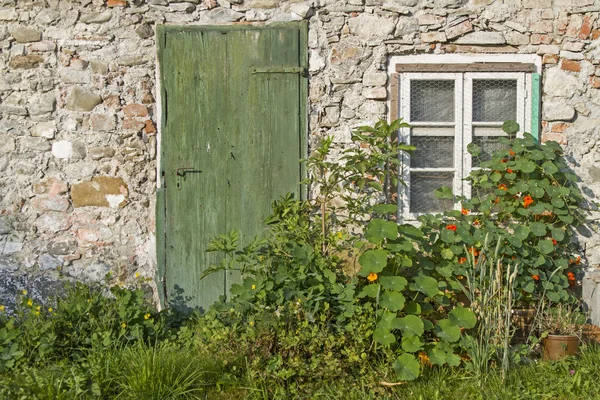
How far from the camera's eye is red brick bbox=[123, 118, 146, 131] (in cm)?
490

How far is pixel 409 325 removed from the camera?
383 cm

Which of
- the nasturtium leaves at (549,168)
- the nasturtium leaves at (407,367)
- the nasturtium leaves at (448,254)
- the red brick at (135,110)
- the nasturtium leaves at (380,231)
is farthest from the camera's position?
the red brick at (135,110)

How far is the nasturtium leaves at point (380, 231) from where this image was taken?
4.02m

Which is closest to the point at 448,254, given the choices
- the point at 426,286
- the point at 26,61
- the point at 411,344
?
the point at 426,286

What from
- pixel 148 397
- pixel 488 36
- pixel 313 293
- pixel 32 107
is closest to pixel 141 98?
pixel 32 107

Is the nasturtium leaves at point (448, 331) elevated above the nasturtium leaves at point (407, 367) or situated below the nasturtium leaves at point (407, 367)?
above

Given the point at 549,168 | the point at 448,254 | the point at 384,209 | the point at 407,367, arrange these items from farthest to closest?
the point at 549,168 < the point at 448,254 < the point at 384,209 < the point at 407,367

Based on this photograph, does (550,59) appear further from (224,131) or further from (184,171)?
(184,171)

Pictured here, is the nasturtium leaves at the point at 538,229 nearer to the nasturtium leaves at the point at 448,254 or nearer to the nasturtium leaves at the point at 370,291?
the nasturtium leaves at the point at 448,254

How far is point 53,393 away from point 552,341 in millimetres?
3073

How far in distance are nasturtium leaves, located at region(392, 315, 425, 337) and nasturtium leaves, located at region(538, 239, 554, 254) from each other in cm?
123

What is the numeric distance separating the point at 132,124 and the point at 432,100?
2.32 metres

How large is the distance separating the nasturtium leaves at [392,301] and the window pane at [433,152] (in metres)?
1.35

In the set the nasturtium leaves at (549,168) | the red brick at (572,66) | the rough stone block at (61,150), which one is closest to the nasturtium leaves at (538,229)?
the nasturtium leaves at (549,168)
